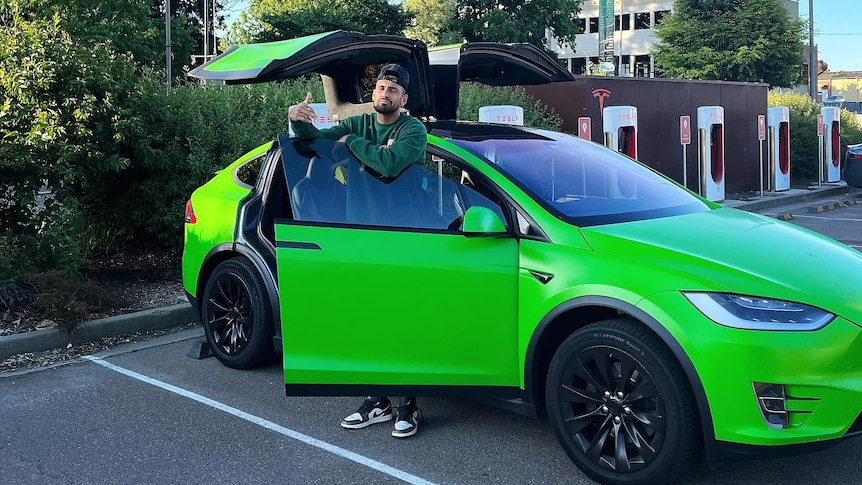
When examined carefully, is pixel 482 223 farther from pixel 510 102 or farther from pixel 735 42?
pixel 735 42

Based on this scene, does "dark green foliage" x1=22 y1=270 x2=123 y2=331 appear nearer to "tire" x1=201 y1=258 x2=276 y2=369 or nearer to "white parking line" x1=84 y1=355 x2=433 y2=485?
"white parking line" x1=84 y1=355 x2=433 y2=485

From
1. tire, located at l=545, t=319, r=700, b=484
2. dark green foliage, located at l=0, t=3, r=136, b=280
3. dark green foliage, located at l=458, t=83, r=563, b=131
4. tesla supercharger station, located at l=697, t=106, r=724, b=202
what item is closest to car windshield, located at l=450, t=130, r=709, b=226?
tire, located at l=545, t=319, r=700, b=484

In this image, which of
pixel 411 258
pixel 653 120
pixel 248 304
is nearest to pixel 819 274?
pixel 411 258

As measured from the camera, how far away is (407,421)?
4301 millimetres

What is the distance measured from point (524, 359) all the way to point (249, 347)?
7.08 ft

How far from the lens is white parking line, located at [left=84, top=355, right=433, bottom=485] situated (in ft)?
12.6

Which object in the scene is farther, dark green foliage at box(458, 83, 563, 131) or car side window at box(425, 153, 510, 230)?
dark green foliage at box(458, 83, 563, 131)

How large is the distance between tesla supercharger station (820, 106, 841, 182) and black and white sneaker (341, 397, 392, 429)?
17.5 meters

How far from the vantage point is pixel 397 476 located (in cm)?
380

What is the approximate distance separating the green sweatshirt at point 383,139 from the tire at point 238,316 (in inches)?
46.9

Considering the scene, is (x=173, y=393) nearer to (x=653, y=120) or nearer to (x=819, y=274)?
(x=819, y=274)

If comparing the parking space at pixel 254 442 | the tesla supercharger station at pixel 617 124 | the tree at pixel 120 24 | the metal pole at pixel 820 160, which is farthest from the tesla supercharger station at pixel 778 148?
the tree at pixel 120 24

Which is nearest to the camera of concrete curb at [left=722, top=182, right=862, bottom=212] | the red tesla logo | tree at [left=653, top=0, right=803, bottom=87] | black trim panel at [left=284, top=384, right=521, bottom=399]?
black trim panel at [left=284, top=384, right=521, bottom=399]

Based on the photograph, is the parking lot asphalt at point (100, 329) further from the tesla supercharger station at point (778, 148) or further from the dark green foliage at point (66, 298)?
the tesla supercharger station at point (778, 148)
